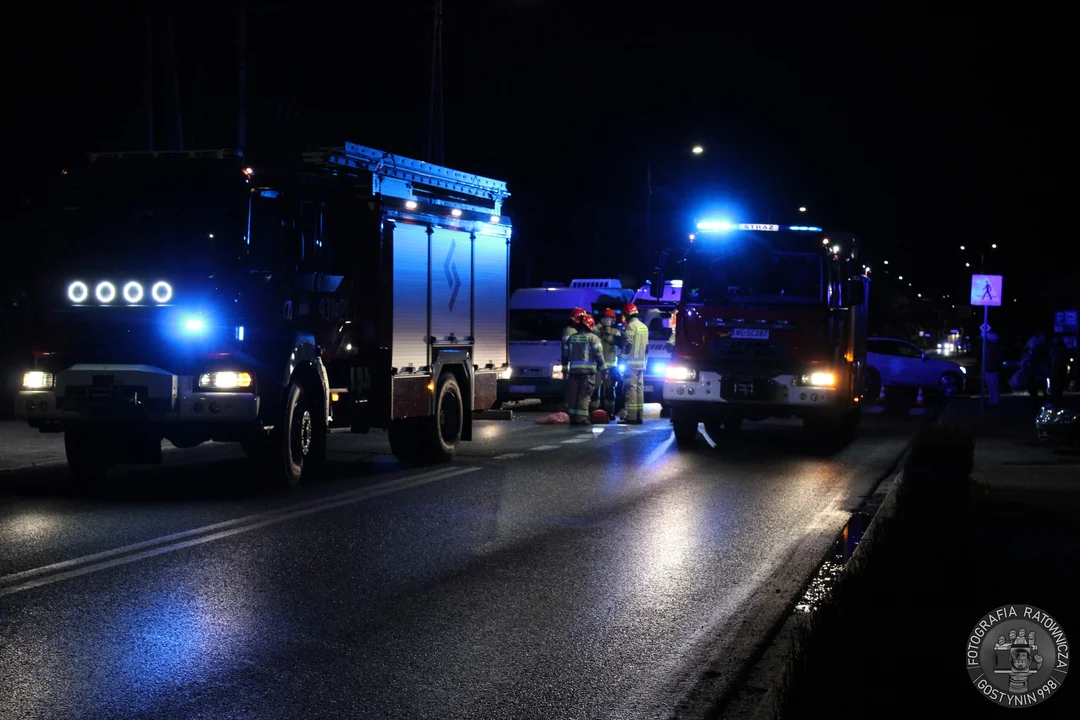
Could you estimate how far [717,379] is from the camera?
18344 millimetres

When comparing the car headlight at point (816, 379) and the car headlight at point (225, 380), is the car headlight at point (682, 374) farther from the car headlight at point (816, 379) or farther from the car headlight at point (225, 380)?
the car headlight at point (225, 380)

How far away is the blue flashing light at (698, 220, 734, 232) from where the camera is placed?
737 inches

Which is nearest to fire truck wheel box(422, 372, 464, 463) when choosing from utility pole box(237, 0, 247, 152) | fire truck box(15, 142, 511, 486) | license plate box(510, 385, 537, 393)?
fire truck box(15, 142, 511, 486)

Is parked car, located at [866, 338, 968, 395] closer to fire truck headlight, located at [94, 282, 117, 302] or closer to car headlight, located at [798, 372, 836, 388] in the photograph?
car headlight, located at [798, 372, 836, 388]

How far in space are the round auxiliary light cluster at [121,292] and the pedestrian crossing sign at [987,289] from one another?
17.9 meters

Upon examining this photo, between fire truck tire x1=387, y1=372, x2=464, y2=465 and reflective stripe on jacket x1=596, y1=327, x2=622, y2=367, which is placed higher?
reflective stripe on jacket x1=596, y1=327, x2=622, y2=367

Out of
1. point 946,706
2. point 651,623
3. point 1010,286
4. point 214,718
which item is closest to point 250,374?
point 651,623

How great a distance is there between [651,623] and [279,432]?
6215 mm

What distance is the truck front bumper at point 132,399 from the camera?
472 inches

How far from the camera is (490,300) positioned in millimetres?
16938

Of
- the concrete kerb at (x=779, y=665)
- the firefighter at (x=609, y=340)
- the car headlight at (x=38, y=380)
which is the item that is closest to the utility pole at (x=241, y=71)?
the firefighter at (x=609, y=340)

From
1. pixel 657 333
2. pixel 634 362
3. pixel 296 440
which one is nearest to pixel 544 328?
pixel 657 333

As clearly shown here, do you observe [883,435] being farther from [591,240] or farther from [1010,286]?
[1010,286]

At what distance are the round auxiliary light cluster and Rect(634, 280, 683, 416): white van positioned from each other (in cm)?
1324
